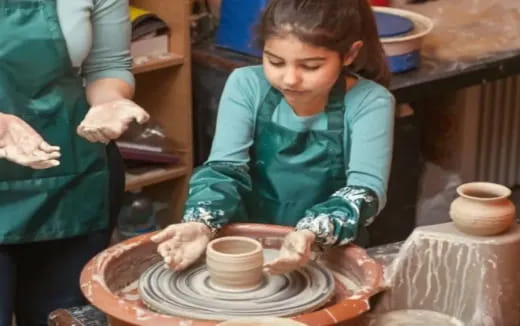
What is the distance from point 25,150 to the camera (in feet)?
5.28

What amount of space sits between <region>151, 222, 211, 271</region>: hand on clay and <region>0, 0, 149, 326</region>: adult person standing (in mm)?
190

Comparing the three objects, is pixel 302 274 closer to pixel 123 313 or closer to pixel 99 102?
pixel 123 313

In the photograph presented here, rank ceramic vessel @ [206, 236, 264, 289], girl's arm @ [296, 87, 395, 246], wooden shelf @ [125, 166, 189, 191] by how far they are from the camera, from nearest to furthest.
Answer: ceramic vessel @ [206, 236, 264, 289] → girl's arm @ [296, 87, 395, 246] → wooden shelf @ [125, 166, 189, 191]

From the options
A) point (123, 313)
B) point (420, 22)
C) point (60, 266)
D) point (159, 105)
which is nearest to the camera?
point (123, 313)

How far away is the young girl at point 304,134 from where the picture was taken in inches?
67.2

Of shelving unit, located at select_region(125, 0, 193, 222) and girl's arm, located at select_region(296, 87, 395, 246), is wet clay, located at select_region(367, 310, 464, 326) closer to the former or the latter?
girl's arm, located at select_region(296, 87, 395, 246)

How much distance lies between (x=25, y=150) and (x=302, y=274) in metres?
0.45

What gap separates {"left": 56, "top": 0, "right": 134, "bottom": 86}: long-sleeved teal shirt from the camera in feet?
5.96

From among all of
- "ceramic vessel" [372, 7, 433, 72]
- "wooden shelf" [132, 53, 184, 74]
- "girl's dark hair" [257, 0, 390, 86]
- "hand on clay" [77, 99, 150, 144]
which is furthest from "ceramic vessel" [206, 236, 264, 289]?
"wooden shelf" [132, 53, 184, 74]

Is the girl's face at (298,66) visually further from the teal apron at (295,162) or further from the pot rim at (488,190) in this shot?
the pot rim at (488,190)

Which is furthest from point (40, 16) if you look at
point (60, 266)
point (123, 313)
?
point (123, 313)

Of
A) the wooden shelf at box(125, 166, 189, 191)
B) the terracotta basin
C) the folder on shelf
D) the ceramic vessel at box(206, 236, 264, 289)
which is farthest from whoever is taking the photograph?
the wooden shelf at box(125, 166, 189, 191)

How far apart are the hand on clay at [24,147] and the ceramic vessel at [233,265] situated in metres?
0.27

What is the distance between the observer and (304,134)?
72.9 inches
